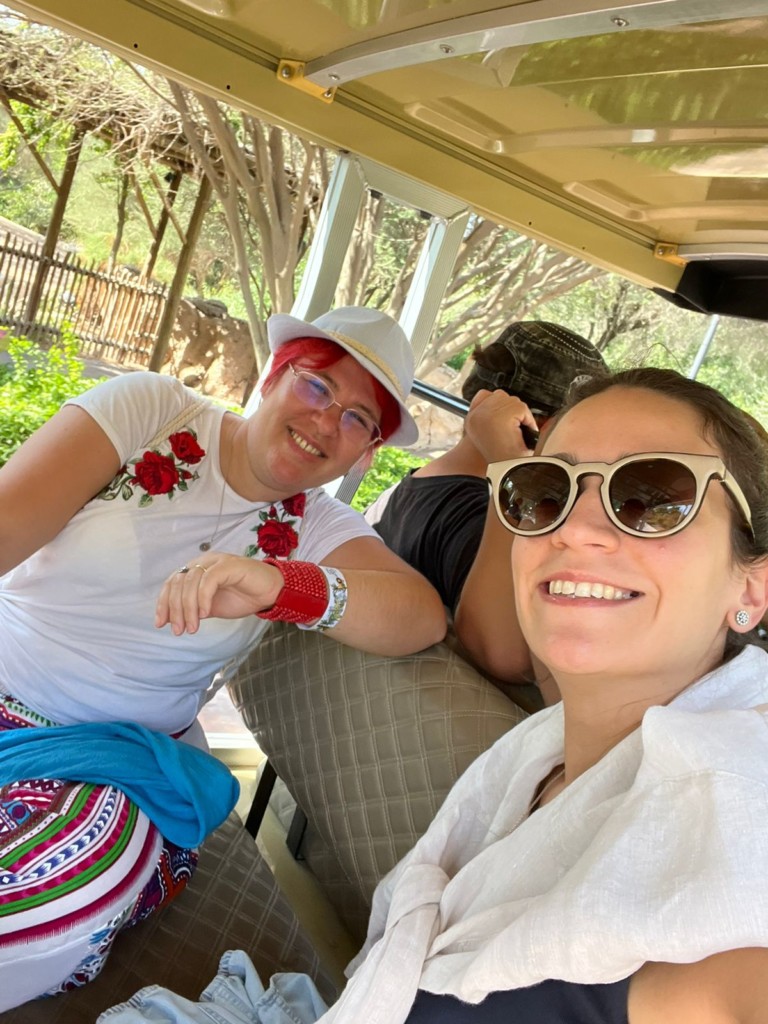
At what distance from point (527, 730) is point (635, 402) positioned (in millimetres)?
526

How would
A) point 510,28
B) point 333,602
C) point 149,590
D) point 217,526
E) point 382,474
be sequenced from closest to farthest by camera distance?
1. point 510,28
2. point 333,602
3. point 149,590
4. point 217,526
5. point 382,474

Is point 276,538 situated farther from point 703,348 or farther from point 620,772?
point 703,348

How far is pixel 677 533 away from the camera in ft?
3.70

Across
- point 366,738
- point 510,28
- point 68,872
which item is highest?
point 510,28

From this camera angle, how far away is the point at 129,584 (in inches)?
80.3

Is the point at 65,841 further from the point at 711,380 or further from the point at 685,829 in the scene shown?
the point at 711,380

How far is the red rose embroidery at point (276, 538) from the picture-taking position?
2.20m

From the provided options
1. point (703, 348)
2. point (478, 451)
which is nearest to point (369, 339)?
point (478, 451)

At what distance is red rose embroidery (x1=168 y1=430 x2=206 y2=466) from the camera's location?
2.14 meters

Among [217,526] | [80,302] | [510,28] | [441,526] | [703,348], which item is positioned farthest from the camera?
[80,302]

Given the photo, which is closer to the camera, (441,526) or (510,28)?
(510,28)

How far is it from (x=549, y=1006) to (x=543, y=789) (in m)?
0.46

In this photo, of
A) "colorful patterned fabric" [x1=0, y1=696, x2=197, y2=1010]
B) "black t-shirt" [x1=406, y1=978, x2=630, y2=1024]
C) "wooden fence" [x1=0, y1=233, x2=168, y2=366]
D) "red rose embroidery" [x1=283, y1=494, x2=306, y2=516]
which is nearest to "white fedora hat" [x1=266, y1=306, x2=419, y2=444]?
"red rose embroidery" [x1=283, y1=494, x2=306, y2=516]

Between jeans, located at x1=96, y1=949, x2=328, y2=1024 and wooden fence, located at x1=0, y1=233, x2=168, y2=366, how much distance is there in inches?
312
